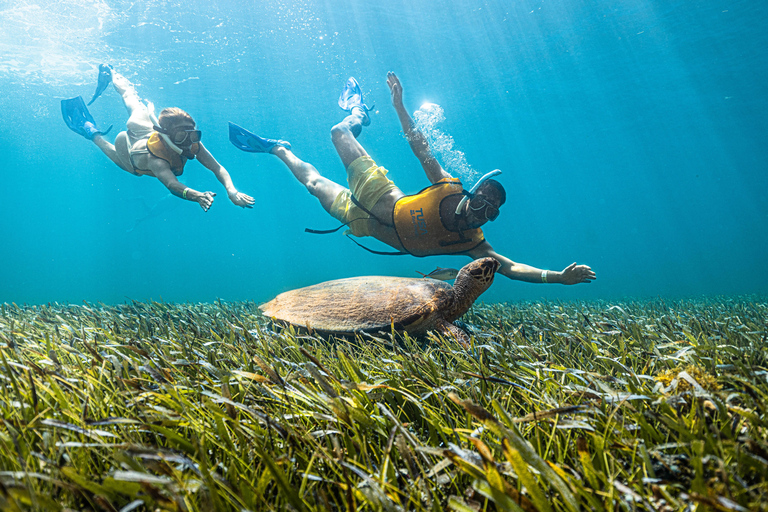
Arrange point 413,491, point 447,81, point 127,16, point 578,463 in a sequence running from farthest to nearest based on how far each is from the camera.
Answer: point 447,81, point 127,16, point 578,463, point 413,491

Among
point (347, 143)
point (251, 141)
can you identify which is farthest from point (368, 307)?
point (251, 141)

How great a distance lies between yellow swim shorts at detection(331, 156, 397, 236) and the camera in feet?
15.3

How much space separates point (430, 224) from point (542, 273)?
4.77 feet

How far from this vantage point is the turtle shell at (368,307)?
301cm

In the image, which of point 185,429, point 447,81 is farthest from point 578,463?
point 447,81

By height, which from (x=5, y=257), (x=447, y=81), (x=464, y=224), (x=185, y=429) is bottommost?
(x=464, y=224)

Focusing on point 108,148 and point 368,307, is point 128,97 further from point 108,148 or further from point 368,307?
point 368,307

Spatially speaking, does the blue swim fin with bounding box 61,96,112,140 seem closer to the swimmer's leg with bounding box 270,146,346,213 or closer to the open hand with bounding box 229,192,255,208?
the swimmer's leg with bounding box 270,146,346,213

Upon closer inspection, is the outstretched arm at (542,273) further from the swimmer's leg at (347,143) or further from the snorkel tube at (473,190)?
the swimmer's leg at (347,143)

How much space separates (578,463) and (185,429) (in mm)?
1329

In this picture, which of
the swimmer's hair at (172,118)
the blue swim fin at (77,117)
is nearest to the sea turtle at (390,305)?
the swimmer's hair at (172,118)

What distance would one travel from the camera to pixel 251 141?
6.00 metres

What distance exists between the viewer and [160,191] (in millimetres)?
57406

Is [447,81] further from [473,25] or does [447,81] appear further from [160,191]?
[160,191]
